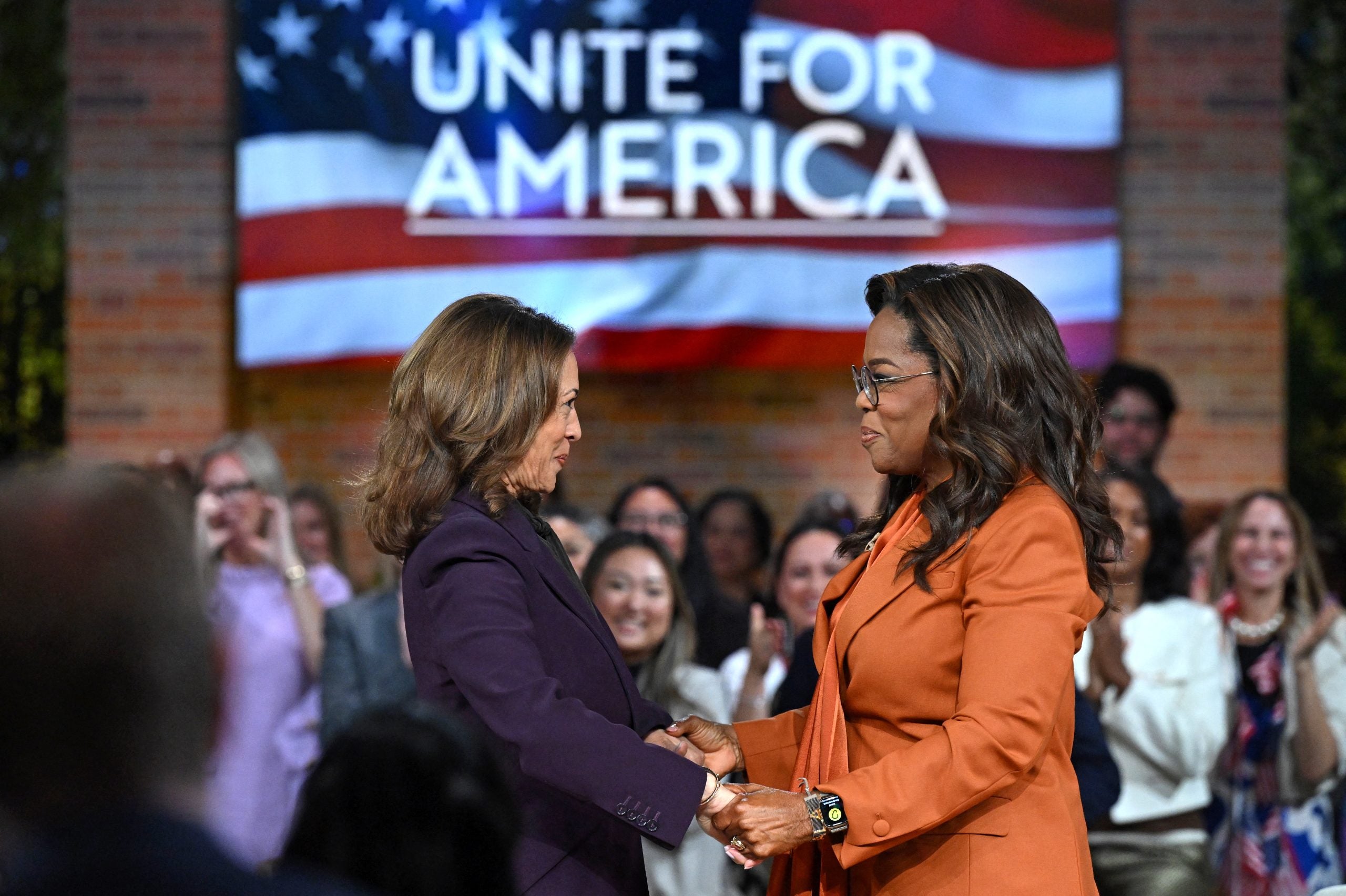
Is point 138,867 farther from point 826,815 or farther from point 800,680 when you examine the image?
point 800,680

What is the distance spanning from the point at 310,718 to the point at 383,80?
3.18m

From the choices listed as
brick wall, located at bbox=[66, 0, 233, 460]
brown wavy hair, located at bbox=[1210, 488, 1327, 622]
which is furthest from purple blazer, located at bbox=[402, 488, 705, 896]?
brick wall, located at bbox=[66, 0, 233, 460]

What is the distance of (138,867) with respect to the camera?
2.68ft

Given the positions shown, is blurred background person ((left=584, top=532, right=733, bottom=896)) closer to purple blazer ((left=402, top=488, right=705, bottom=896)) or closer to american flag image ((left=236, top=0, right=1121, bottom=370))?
purple blazer ((left=402, top=488, right=705, bottom=896))

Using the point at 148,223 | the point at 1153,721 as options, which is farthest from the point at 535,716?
the point at 148,223

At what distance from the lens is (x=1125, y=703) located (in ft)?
13.0

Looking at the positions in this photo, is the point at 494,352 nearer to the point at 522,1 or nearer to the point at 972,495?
the point at 972,495

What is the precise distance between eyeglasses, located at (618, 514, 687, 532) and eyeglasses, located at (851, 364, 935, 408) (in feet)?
9.72

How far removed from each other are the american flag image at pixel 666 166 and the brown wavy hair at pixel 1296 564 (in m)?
2.03

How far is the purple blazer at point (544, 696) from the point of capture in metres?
2.02

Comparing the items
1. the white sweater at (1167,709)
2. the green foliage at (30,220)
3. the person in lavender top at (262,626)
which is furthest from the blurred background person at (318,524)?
the green foliage at (30,220)

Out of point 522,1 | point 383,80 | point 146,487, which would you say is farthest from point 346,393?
point 146,487

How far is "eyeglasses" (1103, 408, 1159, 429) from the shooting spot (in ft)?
17.5

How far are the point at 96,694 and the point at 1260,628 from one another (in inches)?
162
